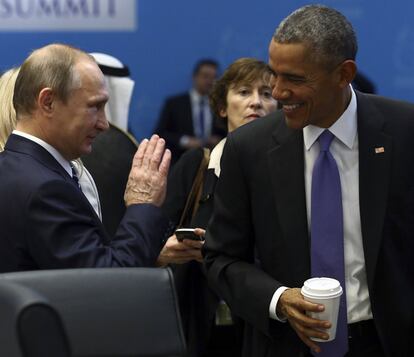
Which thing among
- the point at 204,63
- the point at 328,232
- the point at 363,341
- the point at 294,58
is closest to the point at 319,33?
the point at 294,58

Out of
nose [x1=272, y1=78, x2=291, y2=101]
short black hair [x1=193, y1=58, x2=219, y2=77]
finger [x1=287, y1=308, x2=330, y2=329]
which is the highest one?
nose [x1=272, y1=78, x2=291, y2=101]

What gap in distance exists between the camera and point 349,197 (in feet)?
8.44

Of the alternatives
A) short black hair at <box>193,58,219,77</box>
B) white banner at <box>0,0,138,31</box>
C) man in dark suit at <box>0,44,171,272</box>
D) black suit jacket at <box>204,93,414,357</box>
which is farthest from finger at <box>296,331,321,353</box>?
short black hair at <box>193,58,219,77</box>

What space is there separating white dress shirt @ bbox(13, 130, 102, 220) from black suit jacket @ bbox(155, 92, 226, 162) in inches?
224

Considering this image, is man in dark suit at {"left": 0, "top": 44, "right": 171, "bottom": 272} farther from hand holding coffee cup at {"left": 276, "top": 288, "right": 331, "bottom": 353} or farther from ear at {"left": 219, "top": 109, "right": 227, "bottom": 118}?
ear at {"left": 219, "top": 109, "right": 227, "bottom": 118}

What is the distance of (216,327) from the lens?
3885 mm

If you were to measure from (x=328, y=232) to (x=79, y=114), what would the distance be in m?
0.82

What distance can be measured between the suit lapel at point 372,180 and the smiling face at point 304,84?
11 centimetres

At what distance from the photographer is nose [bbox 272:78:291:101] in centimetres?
254

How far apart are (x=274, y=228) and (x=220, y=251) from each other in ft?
0.69

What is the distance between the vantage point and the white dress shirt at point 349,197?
2.54 m

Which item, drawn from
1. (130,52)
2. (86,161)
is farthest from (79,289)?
(130,52)

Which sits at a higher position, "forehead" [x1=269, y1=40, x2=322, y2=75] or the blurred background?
"forehead" [x1=269, y1=40, x2=322, y2=75]

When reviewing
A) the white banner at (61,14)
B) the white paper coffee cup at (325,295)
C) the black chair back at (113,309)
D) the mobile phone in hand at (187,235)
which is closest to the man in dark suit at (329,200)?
the white paper coffee cup at (325,295)
